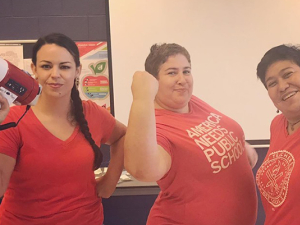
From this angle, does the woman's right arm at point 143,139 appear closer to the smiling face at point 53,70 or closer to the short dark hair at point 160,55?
the short dark hair at point 160,55

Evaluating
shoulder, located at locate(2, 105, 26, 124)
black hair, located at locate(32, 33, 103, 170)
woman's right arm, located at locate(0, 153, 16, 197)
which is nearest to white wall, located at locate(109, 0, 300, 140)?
black hair, located at locate(32, 33, 103, 170)

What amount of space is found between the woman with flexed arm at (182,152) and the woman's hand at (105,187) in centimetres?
22

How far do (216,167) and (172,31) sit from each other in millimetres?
1464

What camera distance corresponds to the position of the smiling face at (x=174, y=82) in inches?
42.4

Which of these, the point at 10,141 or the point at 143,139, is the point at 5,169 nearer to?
the point at 10,141

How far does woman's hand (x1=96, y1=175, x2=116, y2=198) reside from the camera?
122 centimetres

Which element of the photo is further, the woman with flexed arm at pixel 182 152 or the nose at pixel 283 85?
the nose at pixel 283 85

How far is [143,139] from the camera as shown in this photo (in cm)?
83

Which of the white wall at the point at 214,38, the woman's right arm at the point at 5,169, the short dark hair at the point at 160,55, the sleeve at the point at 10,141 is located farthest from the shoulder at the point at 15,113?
the white wall at the point at 214,38

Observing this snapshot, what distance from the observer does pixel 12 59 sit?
2246mm

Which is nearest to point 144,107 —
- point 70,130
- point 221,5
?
point 70,130

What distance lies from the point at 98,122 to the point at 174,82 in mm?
356

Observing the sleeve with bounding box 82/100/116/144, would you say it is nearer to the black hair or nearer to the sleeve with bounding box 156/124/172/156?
the black hair

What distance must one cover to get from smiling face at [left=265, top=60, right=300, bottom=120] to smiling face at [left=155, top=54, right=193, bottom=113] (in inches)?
11.5
